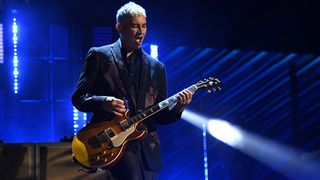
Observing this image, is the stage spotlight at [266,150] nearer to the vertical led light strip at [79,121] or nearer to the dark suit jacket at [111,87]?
the vertical led light strip at [79,121]

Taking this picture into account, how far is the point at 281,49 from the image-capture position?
7.47 metres

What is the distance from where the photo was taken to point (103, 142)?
2674 mm

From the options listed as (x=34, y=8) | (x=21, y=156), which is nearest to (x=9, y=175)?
(x=21, y=156)

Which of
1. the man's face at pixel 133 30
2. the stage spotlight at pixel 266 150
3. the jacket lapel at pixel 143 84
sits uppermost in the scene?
the man's face at pixel 133 30

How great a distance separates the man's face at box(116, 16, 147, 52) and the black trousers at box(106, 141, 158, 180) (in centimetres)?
58

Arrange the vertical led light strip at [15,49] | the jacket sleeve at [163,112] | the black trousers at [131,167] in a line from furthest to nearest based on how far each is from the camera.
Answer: the vertical led light strip at [15,49] → the jacket sleeve at [163,112] → the black trousers at [131,167]

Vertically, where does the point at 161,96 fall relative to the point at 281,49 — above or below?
above

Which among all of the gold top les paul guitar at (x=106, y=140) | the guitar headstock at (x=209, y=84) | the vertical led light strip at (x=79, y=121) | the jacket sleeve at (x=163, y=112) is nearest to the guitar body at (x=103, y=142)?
the gold top les paul guitar at (x=106, y=140)

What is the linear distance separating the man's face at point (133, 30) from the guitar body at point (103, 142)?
42cm

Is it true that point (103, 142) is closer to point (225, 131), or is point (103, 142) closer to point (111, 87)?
point (111, 87)

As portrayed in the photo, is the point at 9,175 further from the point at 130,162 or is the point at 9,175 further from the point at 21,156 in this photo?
the point at 130,162

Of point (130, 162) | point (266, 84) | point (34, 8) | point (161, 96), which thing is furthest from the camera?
point (266, 84)

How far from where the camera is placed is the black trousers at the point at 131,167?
2619mm

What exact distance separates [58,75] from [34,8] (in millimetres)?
936
